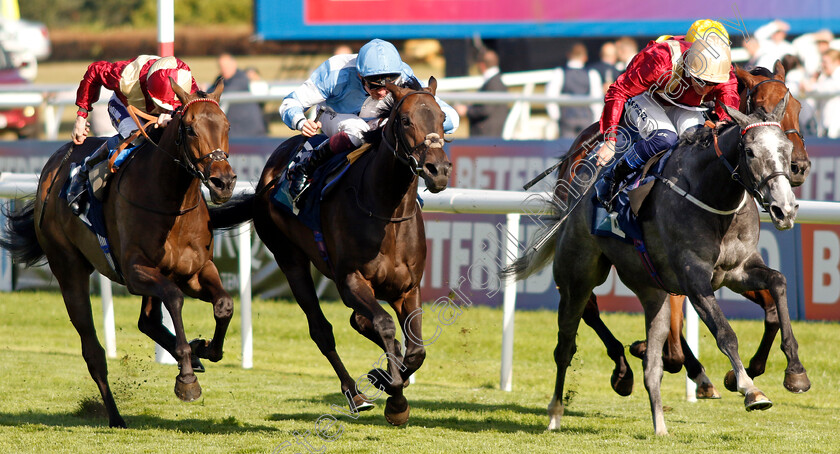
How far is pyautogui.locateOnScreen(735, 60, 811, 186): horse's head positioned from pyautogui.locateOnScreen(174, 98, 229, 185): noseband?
7.94ft

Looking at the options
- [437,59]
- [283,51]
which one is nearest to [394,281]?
[437,59]

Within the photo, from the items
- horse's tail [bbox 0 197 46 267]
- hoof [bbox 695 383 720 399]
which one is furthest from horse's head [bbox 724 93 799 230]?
horse's tail [bbox 0 197 46 267]

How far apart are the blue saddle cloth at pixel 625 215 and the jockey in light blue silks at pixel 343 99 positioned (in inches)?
35.8

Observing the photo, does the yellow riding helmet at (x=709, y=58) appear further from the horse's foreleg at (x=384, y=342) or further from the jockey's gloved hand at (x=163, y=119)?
the jockey's gloved hand at (x=163, y=119)

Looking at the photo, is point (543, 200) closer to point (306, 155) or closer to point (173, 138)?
point (306, 155)

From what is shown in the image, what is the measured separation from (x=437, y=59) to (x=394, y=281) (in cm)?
2039

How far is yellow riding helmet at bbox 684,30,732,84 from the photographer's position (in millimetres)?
5367

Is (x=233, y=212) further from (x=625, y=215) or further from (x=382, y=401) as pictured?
(x=625, y=215)

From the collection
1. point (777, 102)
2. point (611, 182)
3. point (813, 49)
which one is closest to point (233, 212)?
point (611, 182)

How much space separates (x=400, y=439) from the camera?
215 inches

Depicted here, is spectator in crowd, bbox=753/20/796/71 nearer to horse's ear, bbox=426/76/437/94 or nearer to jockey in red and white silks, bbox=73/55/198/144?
horse's ear, bbox=426/76/437/94

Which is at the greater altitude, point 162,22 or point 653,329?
point 162,22

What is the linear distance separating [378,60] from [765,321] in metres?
2.24

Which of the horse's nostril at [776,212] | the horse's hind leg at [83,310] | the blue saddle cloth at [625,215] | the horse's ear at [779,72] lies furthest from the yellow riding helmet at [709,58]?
the horse's hind leg at [83,310]
